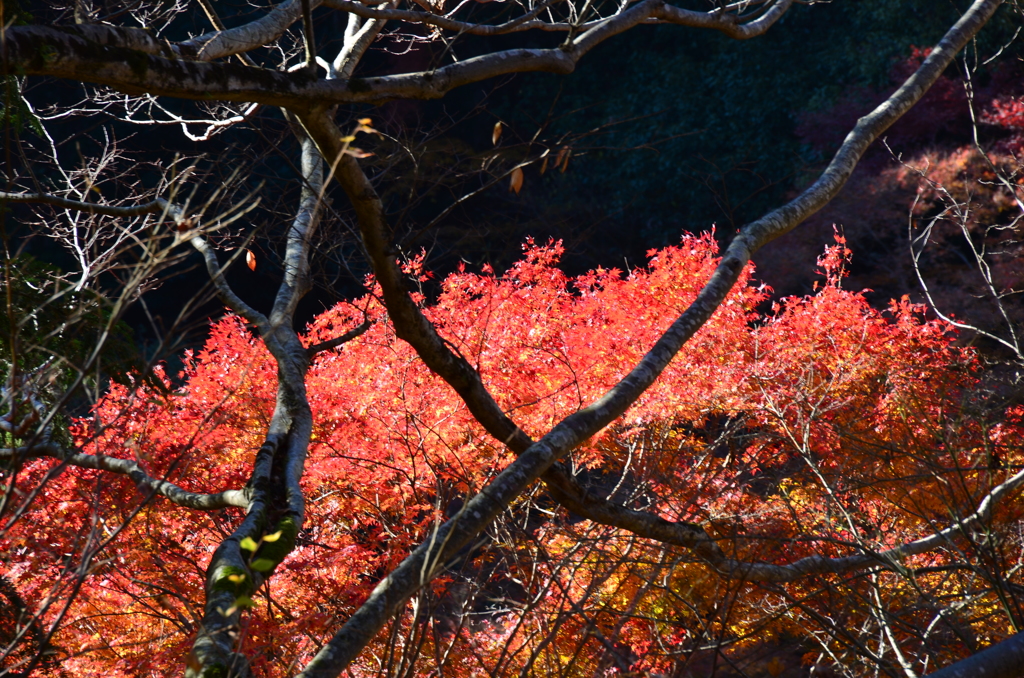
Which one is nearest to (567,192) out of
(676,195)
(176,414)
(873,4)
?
(676,195)

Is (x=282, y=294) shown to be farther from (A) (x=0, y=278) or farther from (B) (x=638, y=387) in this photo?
(B) (x=638, y=387)

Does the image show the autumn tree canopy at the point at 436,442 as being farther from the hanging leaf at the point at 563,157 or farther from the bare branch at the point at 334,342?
the bare branch at the point at 334,342

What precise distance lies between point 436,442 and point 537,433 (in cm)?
100

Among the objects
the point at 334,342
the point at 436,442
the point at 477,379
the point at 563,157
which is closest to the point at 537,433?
the point at 436,442

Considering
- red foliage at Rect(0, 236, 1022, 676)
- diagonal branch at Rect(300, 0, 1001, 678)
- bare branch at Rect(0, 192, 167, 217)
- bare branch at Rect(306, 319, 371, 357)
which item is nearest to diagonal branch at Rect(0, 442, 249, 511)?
red foliage at Rect(0, 236, 1022, 676)

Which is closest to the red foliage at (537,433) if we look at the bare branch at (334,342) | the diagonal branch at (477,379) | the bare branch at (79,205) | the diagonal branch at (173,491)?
the diagonal branch at (173,491)

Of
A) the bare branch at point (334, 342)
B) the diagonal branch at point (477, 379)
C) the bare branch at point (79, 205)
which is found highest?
the bare branch at point (334, 342)

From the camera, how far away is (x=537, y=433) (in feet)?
19.2

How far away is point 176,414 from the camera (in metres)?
5.89

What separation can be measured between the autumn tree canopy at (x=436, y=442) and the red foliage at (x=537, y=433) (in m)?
0.04

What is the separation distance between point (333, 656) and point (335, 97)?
1.50m

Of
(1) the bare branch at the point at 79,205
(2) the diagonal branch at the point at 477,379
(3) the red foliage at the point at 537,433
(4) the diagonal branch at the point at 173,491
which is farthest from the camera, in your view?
(3) the red foliage at the point at 537,433

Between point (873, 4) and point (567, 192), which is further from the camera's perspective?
point (567, 192)

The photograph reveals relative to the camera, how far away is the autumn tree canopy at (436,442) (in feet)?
6.67
